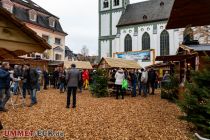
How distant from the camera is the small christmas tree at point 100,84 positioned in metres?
16.9

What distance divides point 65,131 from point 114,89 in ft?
33.4

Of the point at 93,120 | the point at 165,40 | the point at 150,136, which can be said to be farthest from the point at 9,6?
the point at 150,136

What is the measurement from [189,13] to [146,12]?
155ft

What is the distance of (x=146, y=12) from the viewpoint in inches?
2111

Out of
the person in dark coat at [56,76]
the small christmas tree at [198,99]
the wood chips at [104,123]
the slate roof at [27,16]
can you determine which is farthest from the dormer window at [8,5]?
the small christmas tree at [198,99]

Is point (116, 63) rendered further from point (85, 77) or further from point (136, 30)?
point (136, 30)

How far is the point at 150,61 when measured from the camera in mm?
47125

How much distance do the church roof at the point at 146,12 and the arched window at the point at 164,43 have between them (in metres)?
2.74

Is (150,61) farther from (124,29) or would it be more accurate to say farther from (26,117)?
(26,117)

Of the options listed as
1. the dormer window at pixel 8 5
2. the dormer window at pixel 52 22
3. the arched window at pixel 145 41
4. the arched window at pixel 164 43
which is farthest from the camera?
the arched window at pixel 145 41

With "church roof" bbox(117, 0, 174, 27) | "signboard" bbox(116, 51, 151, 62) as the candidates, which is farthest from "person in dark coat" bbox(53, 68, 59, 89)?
"church roof" bbox(117, 0, 174, 27)

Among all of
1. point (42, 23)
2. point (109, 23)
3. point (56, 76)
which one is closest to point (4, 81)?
point (56, 76)

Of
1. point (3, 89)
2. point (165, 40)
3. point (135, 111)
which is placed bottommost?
point (135, 111)

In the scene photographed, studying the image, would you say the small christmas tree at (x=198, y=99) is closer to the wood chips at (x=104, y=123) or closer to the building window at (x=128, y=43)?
the wood chips at (x=104, y=123)
